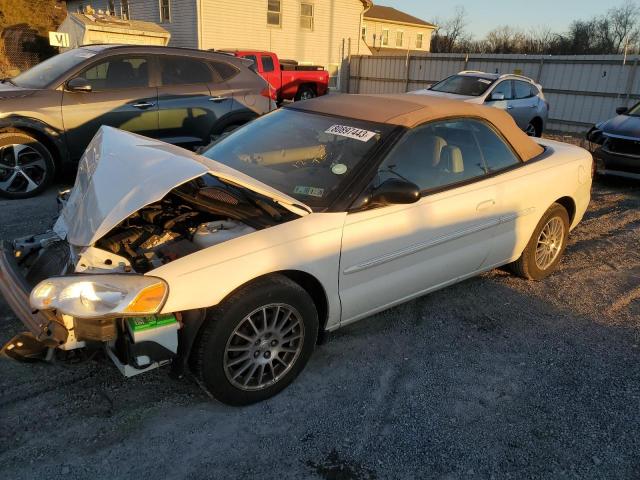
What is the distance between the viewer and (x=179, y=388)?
9.81 feet

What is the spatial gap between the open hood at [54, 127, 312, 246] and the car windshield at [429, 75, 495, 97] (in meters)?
9.80

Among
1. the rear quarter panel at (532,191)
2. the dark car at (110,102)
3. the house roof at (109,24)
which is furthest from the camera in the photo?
the house roof at (109,24)

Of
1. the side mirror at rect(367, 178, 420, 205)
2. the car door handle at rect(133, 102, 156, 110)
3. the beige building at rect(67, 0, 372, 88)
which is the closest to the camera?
the side mirror at rect(367, 178, 420, 205)

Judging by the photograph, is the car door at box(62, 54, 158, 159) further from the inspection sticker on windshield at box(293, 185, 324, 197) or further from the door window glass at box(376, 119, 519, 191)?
the door window glass at box(376, 119, 519, 191)

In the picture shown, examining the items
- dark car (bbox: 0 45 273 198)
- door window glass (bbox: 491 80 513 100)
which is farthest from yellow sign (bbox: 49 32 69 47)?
door window glass (bbox: 491 80 513 100)

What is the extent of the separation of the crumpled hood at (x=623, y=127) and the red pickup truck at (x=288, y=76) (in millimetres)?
10892

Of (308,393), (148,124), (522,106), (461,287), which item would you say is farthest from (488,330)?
(522,106)

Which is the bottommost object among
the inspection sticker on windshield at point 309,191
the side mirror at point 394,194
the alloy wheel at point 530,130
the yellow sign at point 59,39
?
the alloy wheel at point 530,130

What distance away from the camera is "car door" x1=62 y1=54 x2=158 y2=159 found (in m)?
6.36

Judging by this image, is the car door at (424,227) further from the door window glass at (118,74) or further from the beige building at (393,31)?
the beige building at (393,31)

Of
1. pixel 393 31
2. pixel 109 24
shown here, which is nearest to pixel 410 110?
pixel 109 24

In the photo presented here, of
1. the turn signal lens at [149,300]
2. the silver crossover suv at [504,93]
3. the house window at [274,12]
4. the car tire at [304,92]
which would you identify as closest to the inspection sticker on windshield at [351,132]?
the turn signal lens at [149,300]

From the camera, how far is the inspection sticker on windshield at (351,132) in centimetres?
341

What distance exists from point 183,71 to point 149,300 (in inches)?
220
